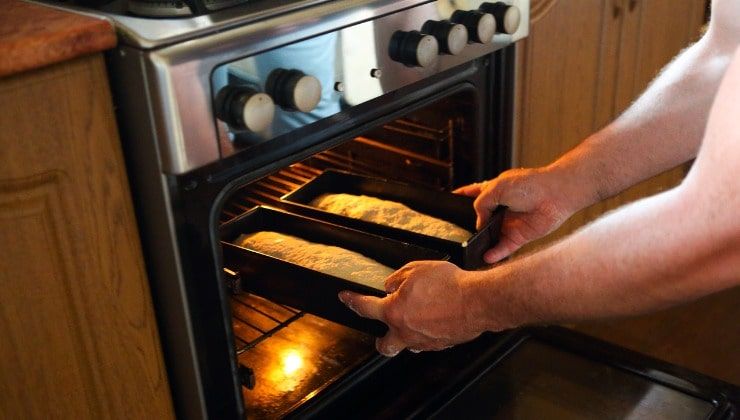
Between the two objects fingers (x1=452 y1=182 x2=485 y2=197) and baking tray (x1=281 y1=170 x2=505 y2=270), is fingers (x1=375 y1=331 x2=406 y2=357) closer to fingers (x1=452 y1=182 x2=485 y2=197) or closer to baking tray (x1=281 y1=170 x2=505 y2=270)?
baking tray (x1=281 y1=170 x2=505 y2=270)

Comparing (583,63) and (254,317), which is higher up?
(583,63)

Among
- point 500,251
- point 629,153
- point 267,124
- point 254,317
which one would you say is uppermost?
point 267,124

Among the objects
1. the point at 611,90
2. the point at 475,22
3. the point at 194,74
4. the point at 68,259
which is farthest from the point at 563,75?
the point at 68,259

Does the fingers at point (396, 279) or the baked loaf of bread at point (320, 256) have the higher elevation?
the fingers at point (396, 279)

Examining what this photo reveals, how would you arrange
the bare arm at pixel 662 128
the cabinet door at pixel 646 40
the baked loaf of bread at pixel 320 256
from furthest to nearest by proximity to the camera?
the cabinet door at pixel 646 40 → the bare arm at pixel 662 128 → the baked loaf of bread at pixel 320 256

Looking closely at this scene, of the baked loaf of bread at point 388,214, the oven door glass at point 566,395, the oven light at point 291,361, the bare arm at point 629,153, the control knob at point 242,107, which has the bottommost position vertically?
the oven door glass at point 566,395

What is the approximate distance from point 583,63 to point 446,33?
24.8 inches

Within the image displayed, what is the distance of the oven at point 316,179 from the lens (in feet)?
2.76

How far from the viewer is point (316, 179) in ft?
4.46

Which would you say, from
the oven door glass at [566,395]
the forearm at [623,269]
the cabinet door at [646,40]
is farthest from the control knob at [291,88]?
the cabinet door at [646,40]

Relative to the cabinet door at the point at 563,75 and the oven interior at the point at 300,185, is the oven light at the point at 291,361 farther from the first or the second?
the cabinet door at the point at 563,75

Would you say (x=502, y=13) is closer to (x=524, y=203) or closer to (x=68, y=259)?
(x=524, y=203)

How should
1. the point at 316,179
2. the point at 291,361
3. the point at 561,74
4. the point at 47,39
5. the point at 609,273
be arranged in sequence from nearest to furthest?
the point at 47,39, the point at 609,273, the point at 291,361, the point at 316,179, the point at 561,74

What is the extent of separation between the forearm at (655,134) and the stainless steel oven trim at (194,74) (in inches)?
20.6
